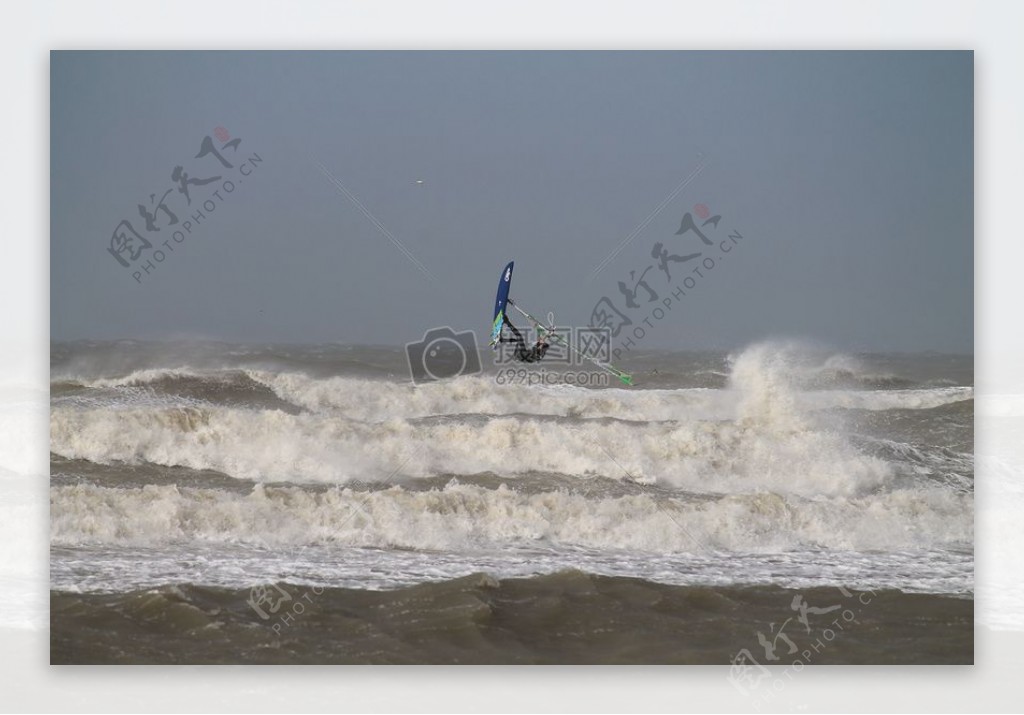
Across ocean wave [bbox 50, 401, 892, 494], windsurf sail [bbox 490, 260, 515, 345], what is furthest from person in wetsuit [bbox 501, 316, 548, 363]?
ocean wave [bbox 50, 401, 892, 494]

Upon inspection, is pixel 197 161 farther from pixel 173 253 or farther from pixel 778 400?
pixel 778 400

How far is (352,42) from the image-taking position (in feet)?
13.5

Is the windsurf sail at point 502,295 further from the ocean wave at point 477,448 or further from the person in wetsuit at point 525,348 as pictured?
the ocean wave at point 477,448

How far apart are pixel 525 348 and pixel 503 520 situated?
0.87m

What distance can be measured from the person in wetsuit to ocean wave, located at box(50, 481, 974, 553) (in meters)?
0.72

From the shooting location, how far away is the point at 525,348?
4547 millimetres

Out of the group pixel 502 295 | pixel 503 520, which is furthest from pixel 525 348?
pixel 503 520

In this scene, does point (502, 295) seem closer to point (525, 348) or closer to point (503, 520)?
point (525, 348)

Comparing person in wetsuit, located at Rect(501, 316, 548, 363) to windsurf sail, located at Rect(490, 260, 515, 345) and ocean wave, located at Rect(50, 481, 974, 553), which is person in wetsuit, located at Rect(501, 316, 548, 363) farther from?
ocean wave, located at Rect(50, 481, 974, 553)

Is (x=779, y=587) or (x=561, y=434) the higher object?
(x=561, y=434)

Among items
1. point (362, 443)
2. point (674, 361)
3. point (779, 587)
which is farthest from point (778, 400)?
point (362, 443)

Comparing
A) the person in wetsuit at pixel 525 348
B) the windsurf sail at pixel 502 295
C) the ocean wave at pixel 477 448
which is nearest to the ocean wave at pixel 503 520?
the ocean wave at pixel 477 448

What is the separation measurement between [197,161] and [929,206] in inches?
133

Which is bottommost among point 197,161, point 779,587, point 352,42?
point 779,587
